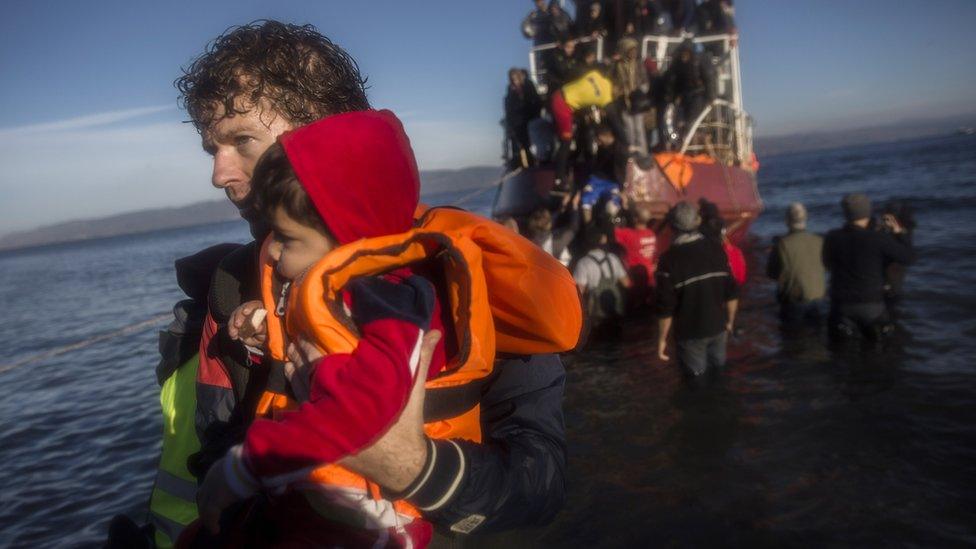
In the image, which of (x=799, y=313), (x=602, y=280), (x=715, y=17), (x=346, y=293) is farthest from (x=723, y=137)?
(x=346, y=293)

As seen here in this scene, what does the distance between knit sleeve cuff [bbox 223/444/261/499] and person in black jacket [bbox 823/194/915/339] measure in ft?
22.7

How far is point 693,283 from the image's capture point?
623 centimetres

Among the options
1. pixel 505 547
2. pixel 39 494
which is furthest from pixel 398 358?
pixel 39 494

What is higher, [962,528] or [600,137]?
[600,137]

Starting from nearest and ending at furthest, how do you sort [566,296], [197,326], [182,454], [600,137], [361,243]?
1. [361,243]
2. [566,296]
3. [182,454]
4. [197,326]
5. [600,137]

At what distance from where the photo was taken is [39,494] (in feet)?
21.4

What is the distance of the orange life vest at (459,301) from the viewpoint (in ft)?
4.16

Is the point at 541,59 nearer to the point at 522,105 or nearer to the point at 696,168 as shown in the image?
the point at 522,105

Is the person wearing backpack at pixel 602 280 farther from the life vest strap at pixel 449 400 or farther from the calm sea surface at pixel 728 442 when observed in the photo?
the life vest strap at pixel 449 400

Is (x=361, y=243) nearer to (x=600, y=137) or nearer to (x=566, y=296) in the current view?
(x=566, y=296)

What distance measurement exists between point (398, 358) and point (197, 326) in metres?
0.91

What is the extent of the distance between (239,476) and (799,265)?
320 inches

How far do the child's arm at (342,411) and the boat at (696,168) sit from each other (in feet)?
31.3

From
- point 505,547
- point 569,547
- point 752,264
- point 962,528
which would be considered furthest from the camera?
point 752,264
